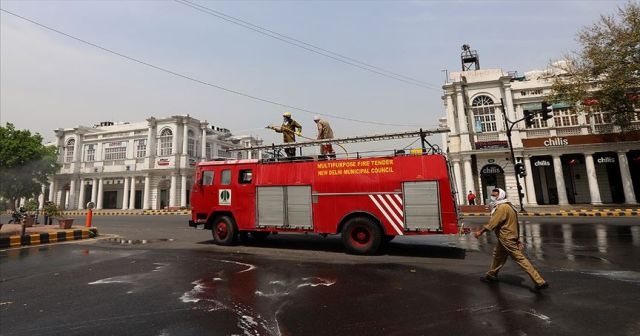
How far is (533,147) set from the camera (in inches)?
1167

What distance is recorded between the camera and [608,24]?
20688mm

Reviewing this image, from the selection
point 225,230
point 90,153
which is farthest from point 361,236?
point 90,153

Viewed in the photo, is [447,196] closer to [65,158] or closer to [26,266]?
[26,266]

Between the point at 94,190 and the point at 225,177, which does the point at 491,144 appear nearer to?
the point at 225,177

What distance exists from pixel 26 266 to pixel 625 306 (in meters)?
12.3

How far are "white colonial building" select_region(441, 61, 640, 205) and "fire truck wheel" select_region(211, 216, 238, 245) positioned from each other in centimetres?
2495

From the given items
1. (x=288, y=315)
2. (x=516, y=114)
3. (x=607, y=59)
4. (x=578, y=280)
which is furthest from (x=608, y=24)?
(x=288, y=315)

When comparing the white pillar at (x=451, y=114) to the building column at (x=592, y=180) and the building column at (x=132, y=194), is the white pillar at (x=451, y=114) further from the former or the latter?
the building column at (x=132, y=194)

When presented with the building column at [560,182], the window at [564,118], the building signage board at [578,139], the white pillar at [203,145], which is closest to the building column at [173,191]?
the white pillar at [203,145]

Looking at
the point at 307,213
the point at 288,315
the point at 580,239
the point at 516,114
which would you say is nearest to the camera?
the point at 288,315

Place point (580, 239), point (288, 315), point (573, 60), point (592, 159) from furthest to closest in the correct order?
point (592, 159) < point (573, 60) < point (580, 239) < point (288, 315)

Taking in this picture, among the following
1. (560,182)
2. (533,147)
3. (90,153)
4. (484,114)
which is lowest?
(560,182)

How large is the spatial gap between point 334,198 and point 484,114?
27844 mm

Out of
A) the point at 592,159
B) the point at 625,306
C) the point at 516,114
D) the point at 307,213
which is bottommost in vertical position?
the point at 625,306
